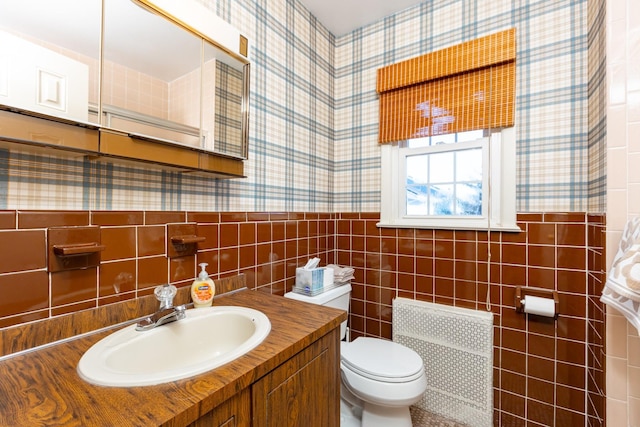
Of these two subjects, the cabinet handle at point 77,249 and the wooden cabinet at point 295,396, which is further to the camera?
the cabinet handle at point 77,249

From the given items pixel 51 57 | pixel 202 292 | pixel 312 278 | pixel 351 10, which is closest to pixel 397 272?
pixel 312 278

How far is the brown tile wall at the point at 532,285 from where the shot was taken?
4.64 feet

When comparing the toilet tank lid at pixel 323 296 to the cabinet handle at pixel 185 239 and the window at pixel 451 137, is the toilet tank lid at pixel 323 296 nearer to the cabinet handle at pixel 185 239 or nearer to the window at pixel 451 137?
the window at pixel 451 137

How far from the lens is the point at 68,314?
908mm

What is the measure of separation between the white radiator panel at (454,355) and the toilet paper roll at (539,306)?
0.64 feet

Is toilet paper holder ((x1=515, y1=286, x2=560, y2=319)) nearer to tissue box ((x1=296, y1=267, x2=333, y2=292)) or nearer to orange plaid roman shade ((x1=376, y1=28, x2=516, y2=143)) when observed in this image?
orange plaid roman shade ((x1=376, y1=28, x2=516, y2=143))

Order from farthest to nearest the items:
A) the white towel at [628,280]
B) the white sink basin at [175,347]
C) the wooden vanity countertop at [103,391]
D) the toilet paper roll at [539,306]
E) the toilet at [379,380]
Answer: the toilet paper roll at [539,306] → the toilet at [379,380] → the white towel at [628,280] → the white sink basin at [175,347] → the wooden vanity countertop at [103,391]

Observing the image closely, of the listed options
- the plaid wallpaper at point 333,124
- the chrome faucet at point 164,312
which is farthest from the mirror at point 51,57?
the chrome faucet at point 164,312

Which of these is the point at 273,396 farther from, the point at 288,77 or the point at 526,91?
the point at 526,91

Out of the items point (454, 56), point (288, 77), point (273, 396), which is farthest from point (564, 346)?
point (288, 77)

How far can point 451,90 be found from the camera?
5.65ft

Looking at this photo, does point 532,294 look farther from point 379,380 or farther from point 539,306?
point 379,380

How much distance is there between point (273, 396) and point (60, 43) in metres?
1.18

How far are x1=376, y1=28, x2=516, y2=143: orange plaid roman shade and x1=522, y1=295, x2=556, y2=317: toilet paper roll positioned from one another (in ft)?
3.05
